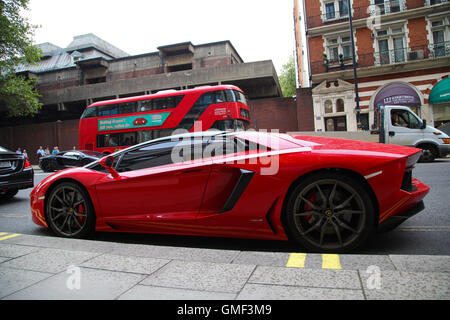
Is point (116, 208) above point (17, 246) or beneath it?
above

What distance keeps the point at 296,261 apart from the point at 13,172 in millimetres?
6364

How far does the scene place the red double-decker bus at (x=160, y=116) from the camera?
13.6m

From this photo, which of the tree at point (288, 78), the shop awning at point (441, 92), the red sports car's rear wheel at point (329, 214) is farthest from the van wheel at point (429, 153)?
the tree at point (288, 78)

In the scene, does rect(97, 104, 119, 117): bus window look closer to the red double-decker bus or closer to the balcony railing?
the red double-decker bus

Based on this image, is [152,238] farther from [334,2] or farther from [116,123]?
[334,2]

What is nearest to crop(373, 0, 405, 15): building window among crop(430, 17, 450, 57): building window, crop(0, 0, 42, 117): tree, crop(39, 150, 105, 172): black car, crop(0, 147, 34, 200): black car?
crop(430, 17, 450, 57): building window

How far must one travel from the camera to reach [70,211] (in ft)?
11.0

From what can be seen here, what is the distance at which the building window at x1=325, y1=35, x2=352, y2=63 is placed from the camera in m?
20.9

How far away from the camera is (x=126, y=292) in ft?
5.54

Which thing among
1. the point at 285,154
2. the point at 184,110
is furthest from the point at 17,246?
the point at 184,110

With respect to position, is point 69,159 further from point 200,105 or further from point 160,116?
point 200,105

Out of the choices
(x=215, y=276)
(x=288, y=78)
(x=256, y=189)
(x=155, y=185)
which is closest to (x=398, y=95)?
(x=256, y=189)

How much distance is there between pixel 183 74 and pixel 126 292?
24.7m

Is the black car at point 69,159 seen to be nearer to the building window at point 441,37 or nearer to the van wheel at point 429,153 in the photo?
the van wheel at point 429,153
